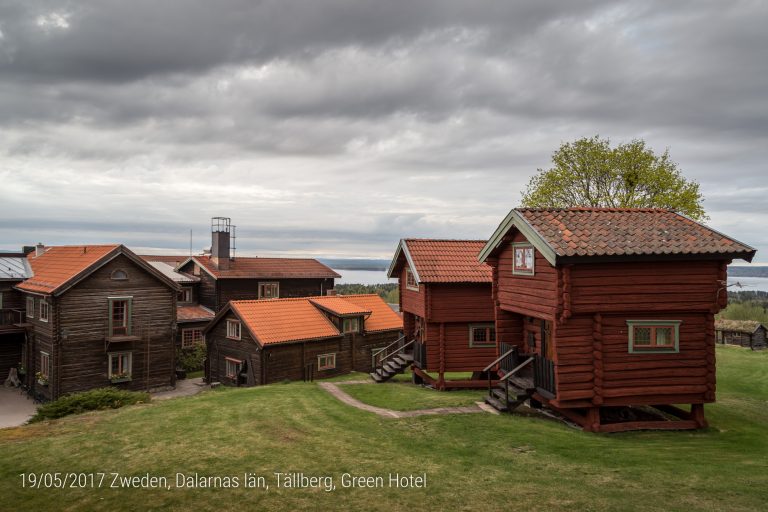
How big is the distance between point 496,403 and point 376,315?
21.0m

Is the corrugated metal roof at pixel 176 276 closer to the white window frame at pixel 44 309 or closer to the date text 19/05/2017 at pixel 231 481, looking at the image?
the white window frame at pixel 44 309

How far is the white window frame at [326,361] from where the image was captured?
32.8 metres

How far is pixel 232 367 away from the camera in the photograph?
105ft

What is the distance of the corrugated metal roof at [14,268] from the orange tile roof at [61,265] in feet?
1.43

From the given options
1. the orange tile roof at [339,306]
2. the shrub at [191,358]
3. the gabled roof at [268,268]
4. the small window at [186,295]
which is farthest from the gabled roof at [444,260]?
the small window at [186,295]

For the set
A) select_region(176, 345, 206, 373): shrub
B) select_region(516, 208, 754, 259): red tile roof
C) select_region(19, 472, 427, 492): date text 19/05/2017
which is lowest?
select_region(176, 345, 206, 373): shrub

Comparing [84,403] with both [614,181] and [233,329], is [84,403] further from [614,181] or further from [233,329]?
[614,181]

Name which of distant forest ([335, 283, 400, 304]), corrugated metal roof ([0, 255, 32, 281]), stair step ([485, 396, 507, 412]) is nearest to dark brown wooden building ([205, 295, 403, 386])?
corrugated metal roof ([0, 255, 32, 281])

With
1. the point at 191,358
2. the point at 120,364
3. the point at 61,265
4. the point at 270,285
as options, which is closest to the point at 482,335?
the point at 120,364

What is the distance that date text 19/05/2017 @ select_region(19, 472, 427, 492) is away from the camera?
1050 centimetres

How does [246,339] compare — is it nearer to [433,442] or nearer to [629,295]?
[433,442]

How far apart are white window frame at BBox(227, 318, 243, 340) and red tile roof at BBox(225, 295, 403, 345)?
0.95 m

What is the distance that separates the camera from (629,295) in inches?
622

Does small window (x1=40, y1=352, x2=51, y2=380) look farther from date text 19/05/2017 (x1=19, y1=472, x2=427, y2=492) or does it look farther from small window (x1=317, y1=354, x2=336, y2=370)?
date text 19/05/2017 (x1=19, y1=472, x2=427, y2=492)
